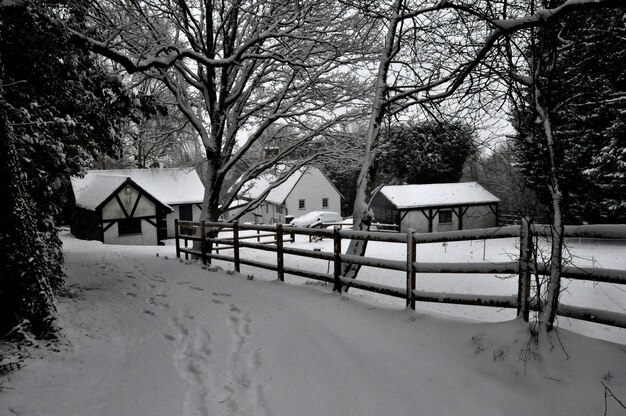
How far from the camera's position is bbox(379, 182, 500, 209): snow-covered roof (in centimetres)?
3138

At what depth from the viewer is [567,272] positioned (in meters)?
3.70

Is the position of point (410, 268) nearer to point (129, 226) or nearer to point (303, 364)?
point (303, 364)

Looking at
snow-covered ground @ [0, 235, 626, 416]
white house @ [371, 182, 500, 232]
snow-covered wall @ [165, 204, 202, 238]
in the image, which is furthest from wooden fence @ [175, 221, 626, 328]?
snow-covered wall @ [165, 204, 202, 238]

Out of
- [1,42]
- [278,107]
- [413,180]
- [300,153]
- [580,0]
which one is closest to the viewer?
[580,0]

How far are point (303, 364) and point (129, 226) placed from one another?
25.7m

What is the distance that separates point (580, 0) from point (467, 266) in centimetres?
305

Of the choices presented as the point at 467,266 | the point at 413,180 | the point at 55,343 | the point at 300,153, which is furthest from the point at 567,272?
the point at 413,180

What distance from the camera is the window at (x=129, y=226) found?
25.7m

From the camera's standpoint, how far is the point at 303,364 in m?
4.03

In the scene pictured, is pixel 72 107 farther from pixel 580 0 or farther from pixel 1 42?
pixel 580 0

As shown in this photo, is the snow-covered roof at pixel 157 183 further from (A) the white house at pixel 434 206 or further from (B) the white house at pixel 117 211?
(A) the white house at pixel 434 206

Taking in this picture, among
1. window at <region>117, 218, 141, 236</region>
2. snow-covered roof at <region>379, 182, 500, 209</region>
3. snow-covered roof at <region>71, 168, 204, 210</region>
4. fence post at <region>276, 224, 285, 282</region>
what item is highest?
snow-covered roof at <region>71, 168, 204, 210</region>

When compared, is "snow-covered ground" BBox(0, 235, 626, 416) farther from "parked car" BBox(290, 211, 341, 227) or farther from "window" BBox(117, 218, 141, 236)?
"parked car" BBox(290, 211, 341, 227)

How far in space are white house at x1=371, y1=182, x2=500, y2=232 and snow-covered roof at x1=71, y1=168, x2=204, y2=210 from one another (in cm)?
1671
